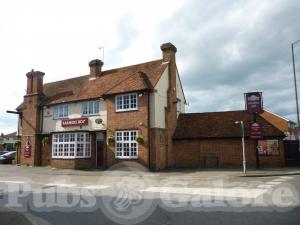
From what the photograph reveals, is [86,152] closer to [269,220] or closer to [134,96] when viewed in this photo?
[134,96]

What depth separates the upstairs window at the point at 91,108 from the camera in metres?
26.8

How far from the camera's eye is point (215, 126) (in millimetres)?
25766

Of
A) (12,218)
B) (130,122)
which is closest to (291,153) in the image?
(130,122)

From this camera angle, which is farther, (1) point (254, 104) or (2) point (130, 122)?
(2) point (130, 122)

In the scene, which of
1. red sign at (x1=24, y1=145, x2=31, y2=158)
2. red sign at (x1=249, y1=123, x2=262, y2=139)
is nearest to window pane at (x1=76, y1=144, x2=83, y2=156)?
red sign at (x1=24, y1=145, x2=31, y2=158)

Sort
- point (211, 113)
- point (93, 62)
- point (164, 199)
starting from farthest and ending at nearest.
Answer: point (93, 62) → point (211, 113) → point (164, 199)

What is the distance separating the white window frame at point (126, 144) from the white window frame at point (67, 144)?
337cm

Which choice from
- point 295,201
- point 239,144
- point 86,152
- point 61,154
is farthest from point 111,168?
point 295,201

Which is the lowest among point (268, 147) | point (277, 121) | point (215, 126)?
point (268, 147)

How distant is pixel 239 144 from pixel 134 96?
874 centimetres

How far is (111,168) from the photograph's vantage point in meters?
24.1

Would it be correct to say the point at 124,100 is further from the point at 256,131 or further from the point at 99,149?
the point at 256,131

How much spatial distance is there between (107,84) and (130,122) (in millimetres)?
5472

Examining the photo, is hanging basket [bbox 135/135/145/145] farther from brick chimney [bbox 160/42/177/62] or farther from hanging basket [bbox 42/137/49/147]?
hanging basket [bbox 42/137/49/147]
